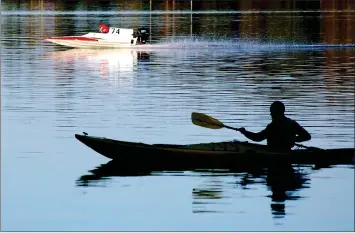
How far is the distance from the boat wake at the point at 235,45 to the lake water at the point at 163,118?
96 mm

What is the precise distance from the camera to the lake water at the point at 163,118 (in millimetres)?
17812

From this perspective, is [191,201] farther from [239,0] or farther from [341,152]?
[239,0]

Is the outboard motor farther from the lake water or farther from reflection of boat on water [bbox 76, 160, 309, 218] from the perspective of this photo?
reflection of boat on water [bbox 76, 160, 309, 218]

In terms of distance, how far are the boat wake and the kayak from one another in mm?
36099

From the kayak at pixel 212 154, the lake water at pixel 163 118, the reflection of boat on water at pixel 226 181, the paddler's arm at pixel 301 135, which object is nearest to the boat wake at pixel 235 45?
the lake water at pixel 163 118

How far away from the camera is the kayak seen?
68.2 feet

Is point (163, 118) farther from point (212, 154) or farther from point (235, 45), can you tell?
point (235, 45)

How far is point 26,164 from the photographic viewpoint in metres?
21.6

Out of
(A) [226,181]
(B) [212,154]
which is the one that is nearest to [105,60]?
(B) [212,154]

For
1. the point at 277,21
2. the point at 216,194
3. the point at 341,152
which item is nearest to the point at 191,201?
the point at 216,194

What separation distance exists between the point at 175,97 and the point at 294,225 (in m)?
16.9

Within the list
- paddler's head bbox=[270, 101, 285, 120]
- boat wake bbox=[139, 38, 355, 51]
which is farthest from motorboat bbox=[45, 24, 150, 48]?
paddler's head bbox=[270, 101, 285, 120]

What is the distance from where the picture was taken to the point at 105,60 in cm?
5069

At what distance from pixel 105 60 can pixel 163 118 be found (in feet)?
74.2
